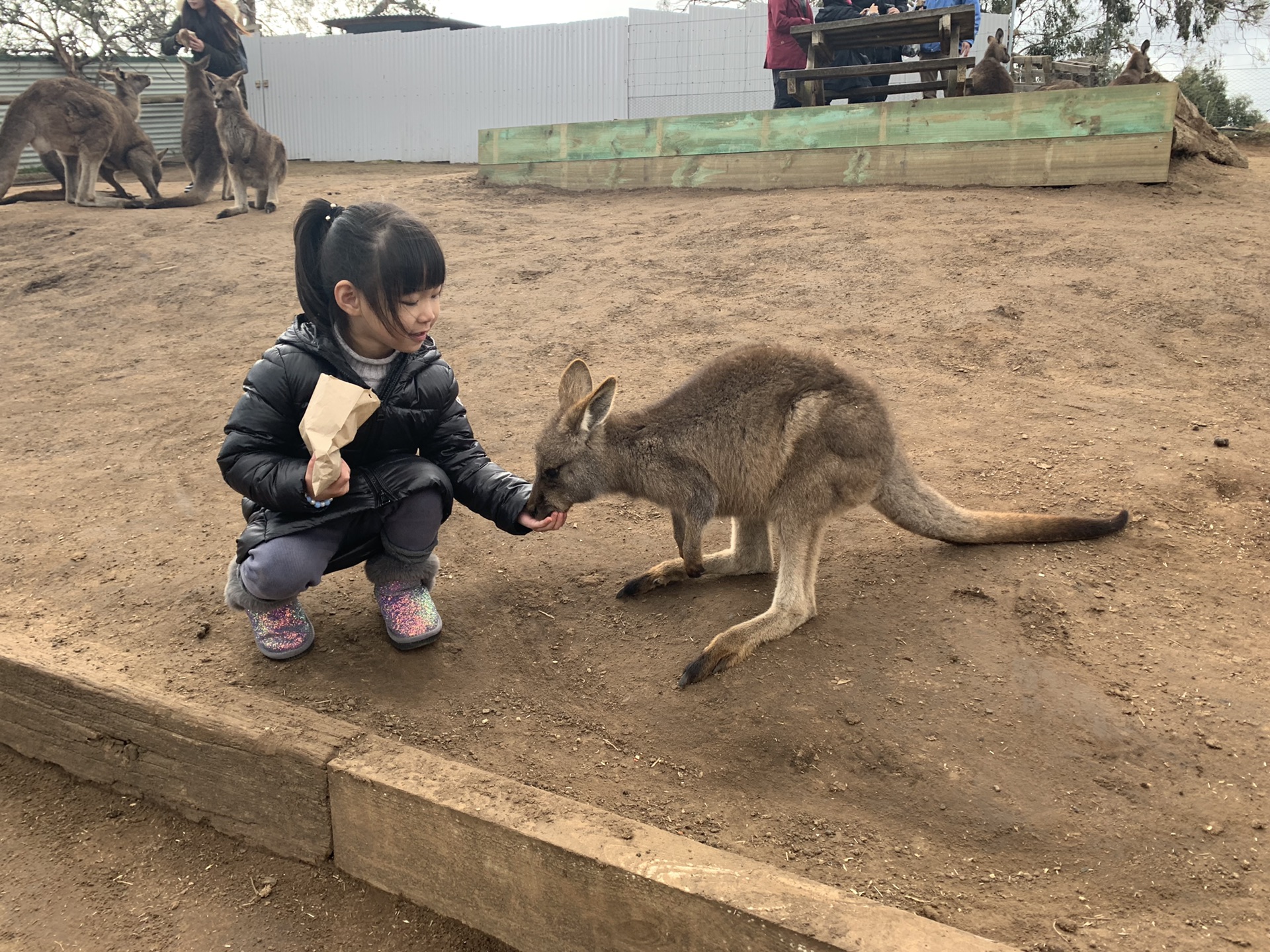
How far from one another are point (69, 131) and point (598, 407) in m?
8.58

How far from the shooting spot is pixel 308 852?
2.12 meters

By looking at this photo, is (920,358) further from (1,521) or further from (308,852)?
(1,521)

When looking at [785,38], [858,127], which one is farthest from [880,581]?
[785,38]

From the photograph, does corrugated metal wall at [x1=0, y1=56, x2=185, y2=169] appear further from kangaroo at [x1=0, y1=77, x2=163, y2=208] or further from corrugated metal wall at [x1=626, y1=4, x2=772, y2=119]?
corrugated metal wall at [x1=626, y1=4, x2=772, y2=119]

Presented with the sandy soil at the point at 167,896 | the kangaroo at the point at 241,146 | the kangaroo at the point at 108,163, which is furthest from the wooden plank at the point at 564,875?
the kangaroo at the point at 108,163

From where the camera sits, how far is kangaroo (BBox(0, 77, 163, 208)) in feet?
29.0

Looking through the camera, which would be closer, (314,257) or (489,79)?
(314,257)

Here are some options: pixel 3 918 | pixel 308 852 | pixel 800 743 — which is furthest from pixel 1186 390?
pixel 3 918

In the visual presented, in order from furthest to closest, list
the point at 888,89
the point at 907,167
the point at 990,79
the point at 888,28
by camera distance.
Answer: the point at 990,79
the point at 888,89
the point at 888,28
the point at 907,167

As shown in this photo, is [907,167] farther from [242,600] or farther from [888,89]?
[242,600]

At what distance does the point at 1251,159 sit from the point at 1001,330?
19.7 ft

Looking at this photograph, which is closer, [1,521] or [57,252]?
[1,521]

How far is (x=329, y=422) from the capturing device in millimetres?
2184

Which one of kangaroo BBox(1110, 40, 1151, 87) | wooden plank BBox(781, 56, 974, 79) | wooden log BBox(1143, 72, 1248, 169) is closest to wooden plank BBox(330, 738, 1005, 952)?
wooden log BBox(1143, 72, 1248, 169)
